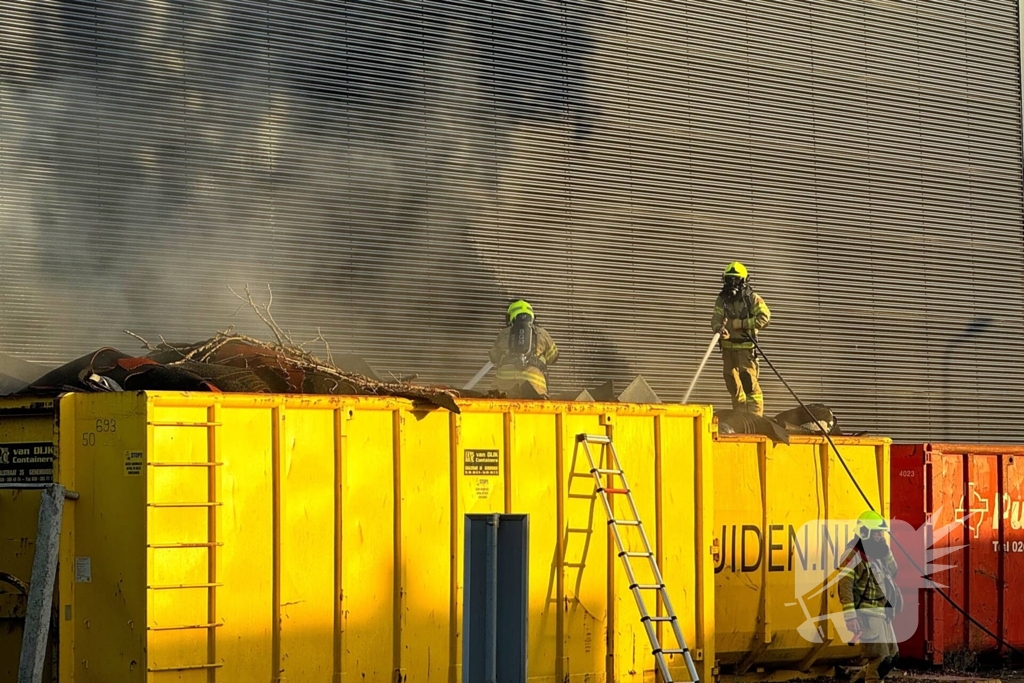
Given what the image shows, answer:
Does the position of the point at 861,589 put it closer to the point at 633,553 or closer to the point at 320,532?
the point at 633,553

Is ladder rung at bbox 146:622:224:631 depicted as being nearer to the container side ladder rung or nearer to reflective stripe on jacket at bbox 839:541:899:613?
the container side ladder rung

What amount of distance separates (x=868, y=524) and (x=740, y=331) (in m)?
2.78

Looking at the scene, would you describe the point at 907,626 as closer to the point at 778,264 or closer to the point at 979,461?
the point at 979,461

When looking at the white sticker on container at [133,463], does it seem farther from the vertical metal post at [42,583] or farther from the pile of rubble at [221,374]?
the pile of rubble at [221,374]

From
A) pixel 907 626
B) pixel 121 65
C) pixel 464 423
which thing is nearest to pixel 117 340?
pixel 121 65

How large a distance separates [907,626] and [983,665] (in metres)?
1.40

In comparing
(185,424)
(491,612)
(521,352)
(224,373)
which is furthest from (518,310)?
(185,424)

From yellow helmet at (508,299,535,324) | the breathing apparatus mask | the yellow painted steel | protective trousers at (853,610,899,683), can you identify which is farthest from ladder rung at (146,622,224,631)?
the breathing apparatus mask

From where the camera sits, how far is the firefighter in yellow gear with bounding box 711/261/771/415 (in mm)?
13523

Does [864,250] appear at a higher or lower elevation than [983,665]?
higher

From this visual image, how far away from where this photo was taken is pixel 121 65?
15.5 metres

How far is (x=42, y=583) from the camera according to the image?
7.76 meters

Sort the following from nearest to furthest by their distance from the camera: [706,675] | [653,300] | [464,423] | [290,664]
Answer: [290,664]
[464,423]
[706,675]
[653,300]

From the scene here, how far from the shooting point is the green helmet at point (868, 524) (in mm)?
11586
